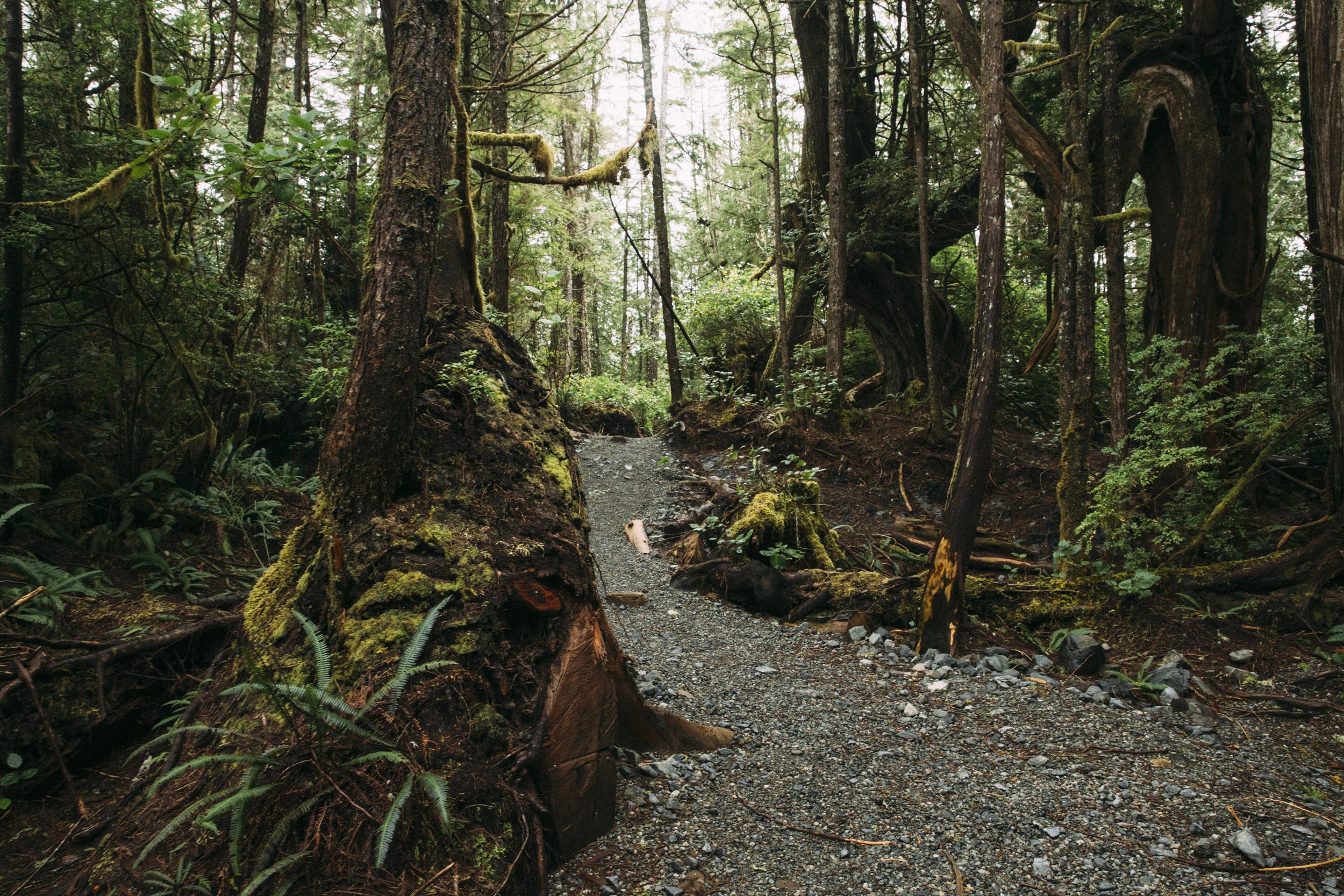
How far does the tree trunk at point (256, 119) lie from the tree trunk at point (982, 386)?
21.6 ft

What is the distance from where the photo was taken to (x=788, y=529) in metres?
7.49

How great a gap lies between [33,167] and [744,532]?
6554 millimetres

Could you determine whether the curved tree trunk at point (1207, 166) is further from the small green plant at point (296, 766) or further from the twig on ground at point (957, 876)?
the small green plant at point (296, 766)

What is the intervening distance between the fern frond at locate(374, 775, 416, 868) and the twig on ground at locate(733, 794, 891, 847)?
178 cm

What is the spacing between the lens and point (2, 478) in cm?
406

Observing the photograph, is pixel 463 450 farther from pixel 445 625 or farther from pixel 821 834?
pixel 821 834

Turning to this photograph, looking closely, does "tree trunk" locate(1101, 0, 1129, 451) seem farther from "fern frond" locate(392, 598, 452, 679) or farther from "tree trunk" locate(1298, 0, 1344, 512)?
"fern frond" locate(392, 598, 452, 679)

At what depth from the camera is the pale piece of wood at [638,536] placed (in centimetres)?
868

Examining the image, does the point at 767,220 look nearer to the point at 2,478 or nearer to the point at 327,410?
the point at 327,410

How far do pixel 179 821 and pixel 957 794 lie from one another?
10.7 ft

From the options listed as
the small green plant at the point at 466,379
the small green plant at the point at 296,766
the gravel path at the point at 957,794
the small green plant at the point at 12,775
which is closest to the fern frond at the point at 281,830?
the small green plant at the point at 296,766

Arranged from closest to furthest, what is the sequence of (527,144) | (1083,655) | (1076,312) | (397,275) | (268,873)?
1. (268,873)
2. (397,275)
3. (1083,655)
4. (527,144)
5. (1076,312)

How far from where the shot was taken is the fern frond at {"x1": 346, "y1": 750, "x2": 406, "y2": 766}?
6.52 ft

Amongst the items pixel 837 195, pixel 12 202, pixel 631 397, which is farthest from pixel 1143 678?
pixel 631 397
